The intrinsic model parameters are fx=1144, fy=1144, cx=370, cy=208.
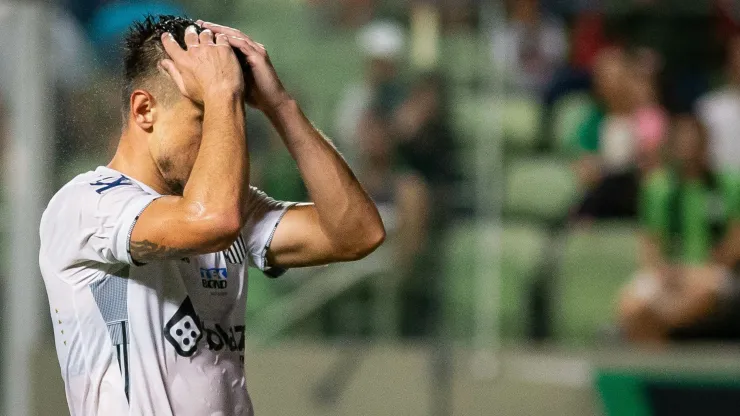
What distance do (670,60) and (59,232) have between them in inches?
237

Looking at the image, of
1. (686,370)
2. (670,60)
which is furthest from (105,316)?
(670,60)

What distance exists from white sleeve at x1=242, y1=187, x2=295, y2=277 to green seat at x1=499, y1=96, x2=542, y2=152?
3579 mm

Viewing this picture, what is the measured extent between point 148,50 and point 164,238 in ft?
1.41

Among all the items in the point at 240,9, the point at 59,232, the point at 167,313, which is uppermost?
the point at 240,9

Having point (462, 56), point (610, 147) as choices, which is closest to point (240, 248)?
point (462, 56)

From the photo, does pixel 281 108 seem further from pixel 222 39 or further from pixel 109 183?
pixel 109 183

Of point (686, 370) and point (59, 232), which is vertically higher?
Answer: point (59, 232)

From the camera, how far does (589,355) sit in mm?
6133

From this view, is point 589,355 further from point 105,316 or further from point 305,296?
point 105,316

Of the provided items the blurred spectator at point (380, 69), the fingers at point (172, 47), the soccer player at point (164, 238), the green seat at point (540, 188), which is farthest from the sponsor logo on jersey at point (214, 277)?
the green seat at point (540, 188)

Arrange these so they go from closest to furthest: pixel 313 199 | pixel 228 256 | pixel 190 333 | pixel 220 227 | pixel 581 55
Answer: pixel 220 227 < pixel 190 333 < pixel 228 256 < pixel 313 199 < pixel 581 55

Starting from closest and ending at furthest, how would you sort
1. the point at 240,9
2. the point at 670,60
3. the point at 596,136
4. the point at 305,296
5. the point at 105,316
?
the point at 105,316 → the point at 240,9 → the point at 305,296 → the point at 596,136 → the point at 670,60

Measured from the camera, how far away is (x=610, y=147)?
6.73m

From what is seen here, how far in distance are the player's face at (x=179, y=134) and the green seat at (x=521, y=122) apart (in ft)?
13.0
